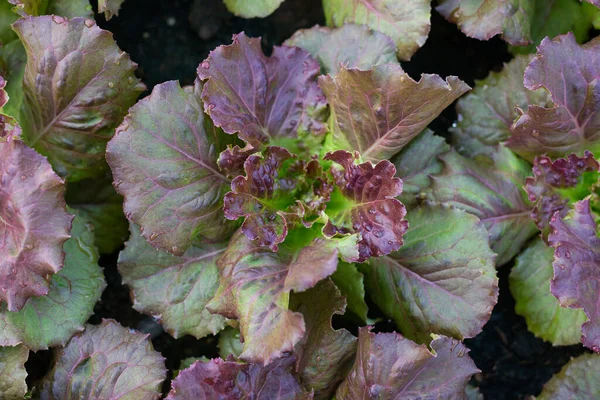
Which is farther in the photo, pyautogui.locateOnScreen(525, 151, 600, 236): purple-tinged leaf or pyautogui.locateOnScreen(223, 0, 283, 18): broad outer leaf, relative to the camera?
pyautogui.locateOnScreen(223, 0, 283, 18): broad outer leaf

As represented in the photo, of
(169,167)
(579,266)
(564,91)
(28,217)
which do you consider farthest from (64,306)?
(564,91)

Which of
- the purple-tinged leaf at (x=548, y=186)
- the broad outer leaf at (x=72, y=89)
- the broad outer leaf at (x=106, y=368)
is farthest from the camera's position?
the purple-tinged leaf at (x=548, y=186)

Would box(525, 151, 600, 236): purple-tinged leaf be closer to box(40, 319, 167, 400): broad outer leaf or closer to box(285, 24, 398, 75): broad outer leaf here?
box(285, 24, 398, 75): broad outer leaf

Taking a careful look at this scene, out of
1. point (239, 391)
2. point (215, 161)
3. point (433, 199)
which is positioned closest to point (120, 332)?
point (239, 391)

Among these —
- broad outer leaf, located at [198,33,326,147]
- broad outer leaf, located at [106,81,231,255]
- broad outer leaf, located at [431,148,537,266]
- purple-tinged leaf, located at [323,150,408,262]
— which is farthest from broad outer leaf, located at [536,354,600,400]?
broad outer leaf, located at [106,81,231,255]

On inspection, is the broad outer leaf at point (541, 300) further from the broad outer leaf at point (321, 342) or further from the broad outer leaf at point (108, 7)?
the broad outer leaf at point (108, 7)

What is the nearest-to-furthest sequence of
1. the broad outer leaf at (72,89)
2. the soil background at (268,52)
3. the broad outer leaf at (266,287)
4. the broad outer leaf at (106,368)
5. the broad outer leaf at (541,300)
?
the broad outer leaf at (266,287) → the broad outer leaf at (72,89) → the broad outer leaf at (106,368) → the broad outer leaf at (541,300) → the soil background at (268,52)

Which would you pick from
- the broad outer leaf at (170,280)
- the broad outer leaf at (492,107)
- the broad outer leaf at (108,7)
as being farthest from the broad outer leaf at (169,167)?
the broad outer leaf at (492,107)
